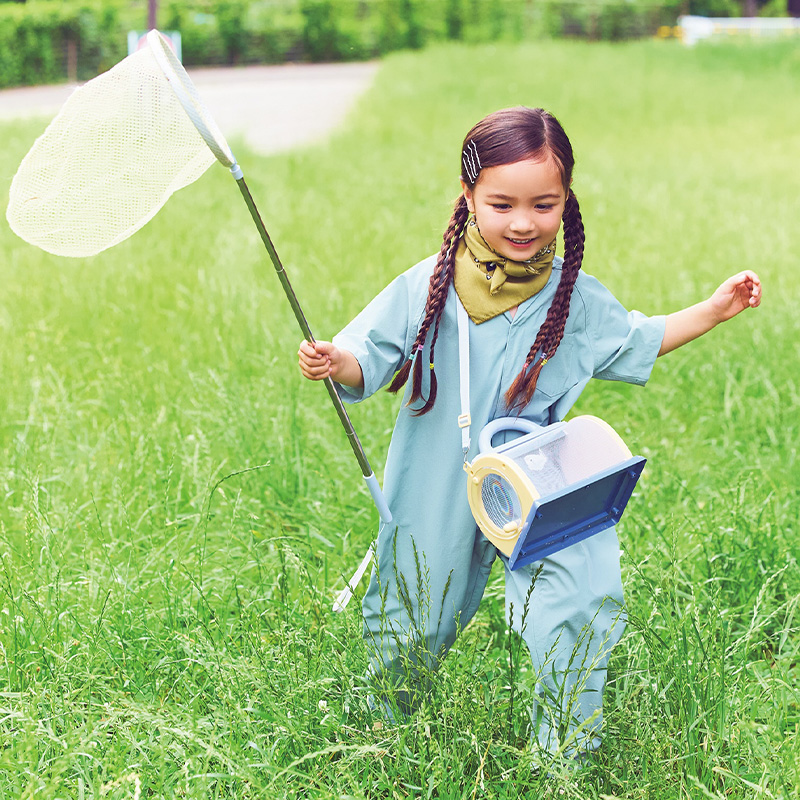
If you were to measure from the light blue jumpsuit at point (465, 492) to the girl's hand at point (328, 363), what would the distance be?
0.08 ft

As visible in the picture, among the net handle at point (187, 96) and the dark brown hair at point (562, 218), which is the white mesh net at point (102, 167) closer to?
the net handle at point (187, 96)

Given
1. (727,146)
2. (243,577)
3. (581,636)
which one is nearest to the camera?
(581,636)

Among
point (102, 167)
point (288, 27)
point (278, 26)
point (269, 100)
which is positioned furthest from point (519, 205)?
point (288, 27)

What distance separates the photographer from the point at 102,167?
1.98m

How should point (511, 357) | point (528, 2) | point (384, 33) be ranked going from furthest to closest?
point (528, 2) → point (384, 33) → point (511, 357)

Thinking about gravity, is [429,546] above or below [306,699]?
above

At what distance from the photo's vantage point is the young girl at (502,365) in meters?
2.00

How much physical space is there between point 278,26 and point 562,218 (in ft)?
83.4

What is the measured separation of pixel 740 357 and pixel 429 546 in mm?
2382

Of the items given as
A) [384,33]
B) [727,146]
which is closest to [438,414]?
[727,146]

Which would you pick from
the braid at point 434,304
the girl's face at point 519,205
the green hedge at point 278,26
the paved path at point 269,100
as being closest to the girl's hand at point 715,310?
the girl's face at point 519,205

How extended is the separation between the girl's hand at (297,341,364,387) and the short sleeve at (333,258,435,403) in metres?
0.03

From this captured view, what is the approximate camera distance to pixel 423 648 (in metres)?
1.99

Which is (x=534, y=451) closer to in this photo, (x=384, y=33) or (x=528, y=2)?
(x=384, y=33)
